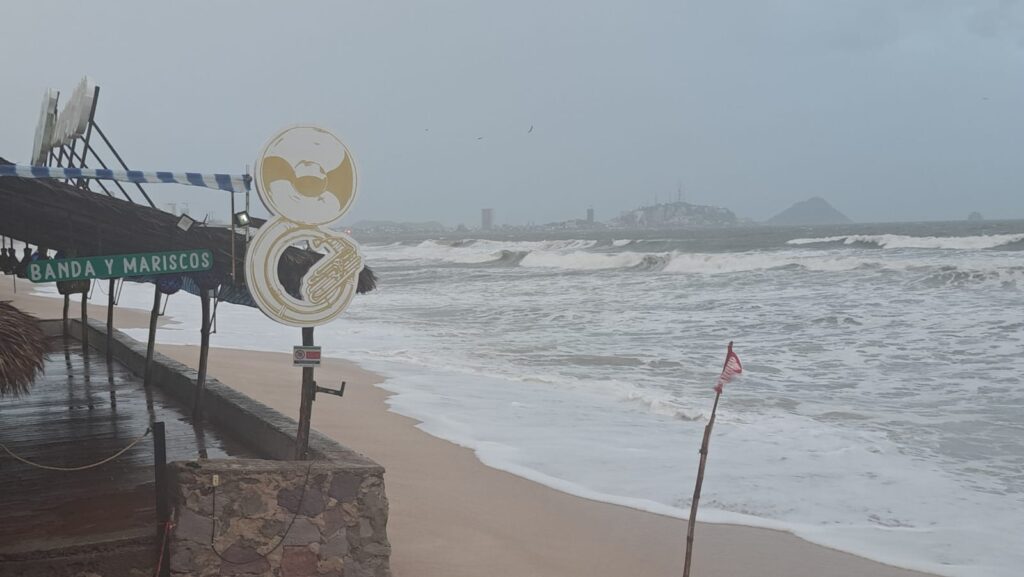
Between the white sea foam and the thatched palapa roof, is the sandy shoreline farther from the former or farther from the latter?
the white sea foam

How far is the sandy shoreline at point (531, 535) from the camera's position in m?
4.89

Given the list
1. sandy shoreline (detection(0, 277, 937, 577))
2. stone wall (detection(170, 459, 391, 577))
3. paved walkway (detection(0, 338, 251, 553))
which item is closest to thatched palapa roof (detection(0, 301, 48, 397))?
paved walkway (detection(0, 338, 251, 553))

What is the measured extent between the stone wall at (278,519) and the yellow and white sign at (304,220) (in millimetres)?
684

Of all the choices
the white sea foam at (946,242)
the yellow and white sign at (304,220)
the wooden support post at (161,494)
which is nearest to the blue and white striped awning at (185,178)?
the yellow and white sign at (304,220)

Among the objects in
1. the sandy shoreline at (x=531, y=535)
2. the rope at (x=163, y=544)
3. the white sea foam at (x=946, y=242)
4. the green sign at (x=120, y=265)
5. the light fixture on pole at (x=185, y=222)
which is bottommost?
the sandy shoreline at (x=531, y=535)

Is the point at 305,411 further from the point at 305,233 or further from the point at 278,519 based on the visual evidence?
the point at 305,233

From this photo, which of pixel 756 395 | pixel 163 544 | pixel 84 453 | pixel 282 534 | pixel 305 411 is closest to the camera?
pixel 163 544

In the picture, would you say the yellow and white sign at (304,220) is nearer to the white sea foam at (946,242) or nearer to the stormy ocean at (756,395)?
the stormy ocean at (756,395)

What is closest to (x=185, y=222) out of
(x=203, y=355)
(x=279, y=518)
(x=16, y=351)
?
(x=16, y=351)

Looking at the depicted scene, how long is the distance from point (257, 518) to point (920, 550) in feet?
13.3

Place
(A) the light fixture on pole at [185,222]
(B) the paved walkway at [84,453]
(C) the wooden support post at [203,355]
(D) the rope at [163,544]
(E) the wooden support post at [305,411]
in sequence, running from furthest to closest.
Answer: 1. (C) the wooden support post at [203,355]
2. (A) the light fixture on pole at [185,222]
3. (E) the wooden support post at [305,411]
4. (B) the paved walkway at [84,453]
5. (D) the rope at [163,544]

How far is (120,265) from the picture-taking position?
4270 millimetres

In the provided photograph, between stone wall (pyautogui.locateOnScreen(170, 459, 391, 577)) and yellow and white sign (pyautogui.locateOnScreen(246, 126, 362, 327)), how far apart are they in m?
0.68

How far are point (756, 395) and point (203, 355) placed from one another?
6471 mm
